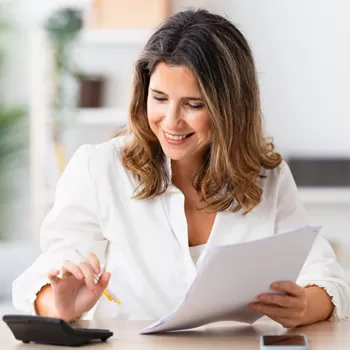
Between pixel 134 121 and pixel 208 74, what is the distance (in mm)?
248

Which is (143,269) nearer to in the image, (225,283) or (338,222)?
(225,283)

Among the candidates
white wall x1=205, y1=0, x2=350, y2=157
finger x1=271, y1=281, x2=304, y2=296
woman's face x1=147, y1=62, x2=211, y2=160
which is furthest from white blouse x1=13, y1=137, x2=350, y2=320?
white wall x1=205, y1=0, x2=350, y2=157

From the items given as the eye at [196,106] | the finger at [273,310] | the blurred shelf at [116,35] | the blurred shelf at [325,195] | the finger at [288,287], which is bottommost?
the blurred shelf at [325,195]

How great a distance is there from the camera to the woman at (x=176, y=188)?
1.86m

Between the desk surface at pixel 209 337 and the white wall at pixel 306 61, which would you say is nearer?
the desk surface at pixel 209 337

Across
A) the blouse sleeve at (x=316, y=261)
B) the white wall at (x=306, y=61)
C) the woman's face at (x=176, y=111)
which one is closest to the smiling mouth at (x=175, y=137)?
the woman's face at (x=176, y=111)

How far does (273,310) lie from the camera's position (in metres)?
1.62

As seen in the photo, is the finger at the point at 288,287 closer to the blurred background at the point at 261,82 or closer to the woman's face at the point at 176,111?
the woman's face at the point at 176,111

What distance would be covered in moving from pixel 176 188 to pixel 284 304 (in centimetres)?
52

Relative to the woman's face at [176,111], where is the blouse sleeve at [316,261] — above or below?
below

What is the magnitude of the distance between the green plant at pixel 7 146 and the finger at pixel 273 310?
3564mm

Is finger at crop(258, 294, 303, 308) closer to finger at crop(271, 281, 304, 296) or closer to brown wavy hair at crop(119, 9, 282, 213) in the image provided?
finger at crop(271, 281, 304, 296)

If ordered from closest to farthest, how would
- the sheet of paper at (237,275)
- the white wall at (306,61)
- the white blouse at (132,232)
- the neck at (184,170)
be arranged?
the sheet of paper at (237,275) < the white blouse at (132,232) < the neck at (184,170) < the white wall at (306,61)

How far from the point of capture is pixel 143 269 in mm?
1980
